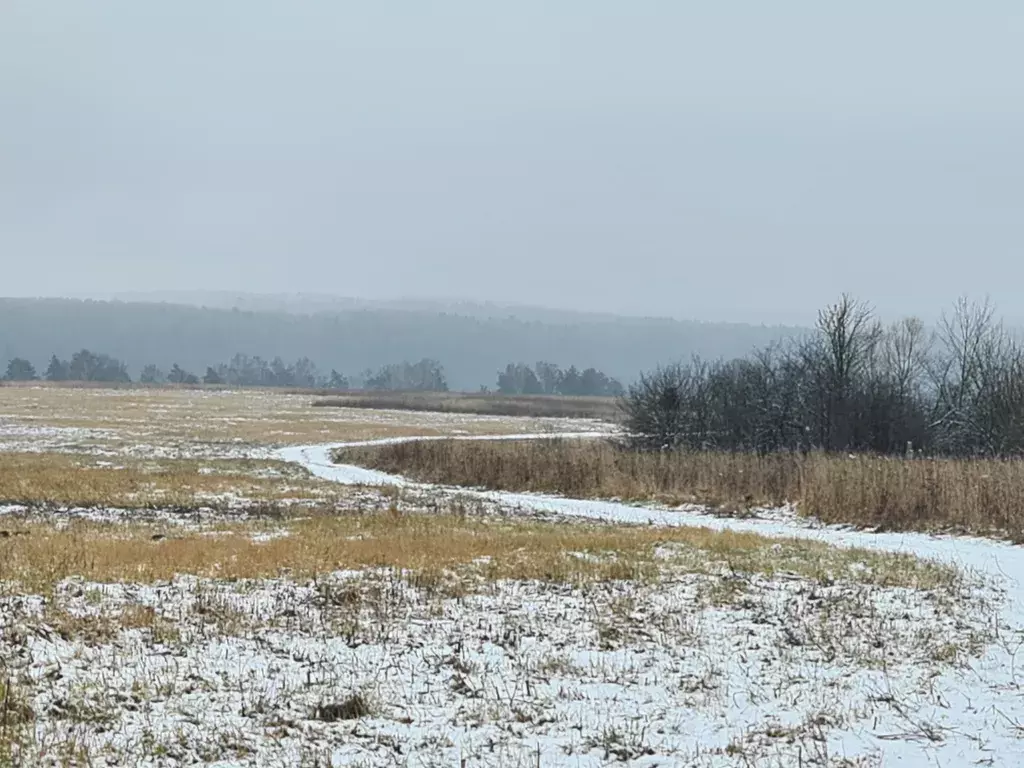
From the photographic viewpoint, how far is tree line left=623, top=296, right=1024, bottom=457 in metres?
44.3

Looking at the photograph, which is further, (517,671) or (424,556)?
(424,556)

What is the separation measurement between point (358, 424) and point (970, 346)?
5408 centimetres

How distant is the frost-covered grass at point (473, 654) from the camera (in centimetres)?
679

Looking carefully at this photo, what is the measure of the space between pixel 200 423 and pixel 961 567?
3146 inches

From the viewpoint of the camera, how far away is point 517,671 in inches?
336

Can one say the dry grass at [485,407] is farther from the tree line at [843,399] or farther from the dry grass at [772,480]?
the dry grass at [772,480]

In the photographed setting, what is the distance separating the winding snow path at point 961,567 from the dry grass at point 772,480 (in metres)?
1.01

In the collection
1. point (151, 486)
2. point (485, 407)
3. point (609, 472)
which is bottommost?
point (485, 407)

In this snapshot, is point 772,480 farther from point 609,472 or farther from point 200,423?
point 200,423

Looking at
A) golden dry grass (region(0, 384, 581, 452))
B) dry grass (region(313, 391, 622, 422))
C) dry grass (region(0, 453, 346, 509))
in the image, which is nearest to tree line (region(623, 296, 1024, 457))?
dry grass (region(0, 453, 346, 509))

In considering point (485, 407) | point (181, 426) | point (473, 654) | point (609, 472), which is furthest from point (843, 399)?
point (485, 407)

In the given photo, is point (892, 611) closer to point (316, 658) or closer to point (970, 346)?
point (316, 658)

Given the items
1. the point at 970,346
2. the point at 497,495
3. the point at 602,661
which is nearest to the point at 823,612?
the point at 602,661

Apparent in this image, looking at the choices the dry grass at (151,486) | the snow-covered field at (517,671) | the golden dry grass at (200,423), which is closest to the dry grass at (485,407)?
the golden dry grass at (200,423)
